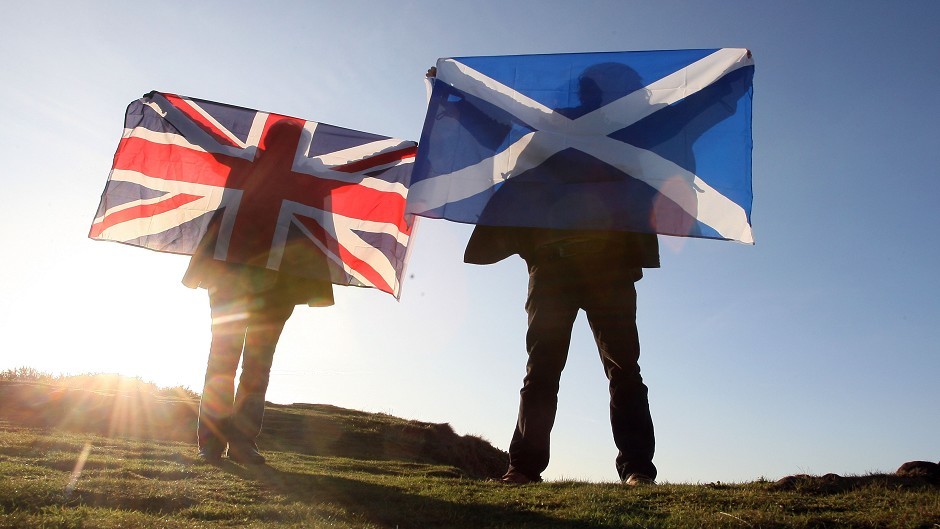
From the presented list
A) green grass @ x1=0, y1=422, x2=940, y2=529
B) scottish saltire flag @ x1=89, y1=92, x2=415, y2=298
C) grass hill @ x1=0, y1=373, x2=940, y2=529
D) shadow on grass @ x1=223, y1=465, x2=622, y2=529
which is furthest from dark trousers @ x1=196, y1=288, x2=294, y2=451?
scottish saltire flag @ x1=89, y1=92, x2=415, y2=298

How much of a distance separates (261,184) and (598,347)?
332 cm

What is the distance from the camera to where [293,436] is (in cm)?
906

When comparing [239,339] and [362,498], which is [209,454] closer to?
[239,339]

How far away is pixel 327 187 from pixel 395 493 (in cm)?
365

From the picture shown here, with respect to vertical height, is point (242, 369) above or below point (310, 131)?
below

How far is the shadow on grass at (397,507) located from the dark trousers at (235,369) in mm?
718

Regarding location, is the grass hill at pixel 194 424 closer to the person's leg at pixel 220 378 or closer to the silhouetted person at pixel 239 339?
the silhouetted person at pixel 239 339

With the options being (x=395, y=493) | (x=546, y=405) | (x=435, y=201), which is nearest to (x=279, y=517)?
(x=395, y=493)

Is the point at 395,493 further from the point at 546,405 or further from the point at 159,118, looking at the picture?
the point at 159,118

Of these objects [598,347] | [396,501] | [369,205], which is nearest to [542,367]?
[598,347]

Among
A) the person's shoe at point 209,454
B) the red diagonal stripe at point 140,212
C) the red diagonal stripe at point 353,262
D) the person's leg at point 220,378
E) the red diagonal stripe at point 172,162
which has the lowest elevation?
the person's shoe at point 209,454

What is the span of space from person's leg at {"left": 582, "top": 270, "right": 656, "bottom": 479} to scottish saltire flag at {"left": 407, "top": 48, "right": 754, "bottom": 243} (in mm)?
577

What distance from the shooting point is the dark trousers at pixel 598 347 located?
4824mm

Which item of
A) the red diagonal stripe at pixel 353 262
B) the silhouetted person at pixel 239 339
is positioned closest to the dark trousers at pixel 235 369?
the silhouetted person at pixel 239 339
